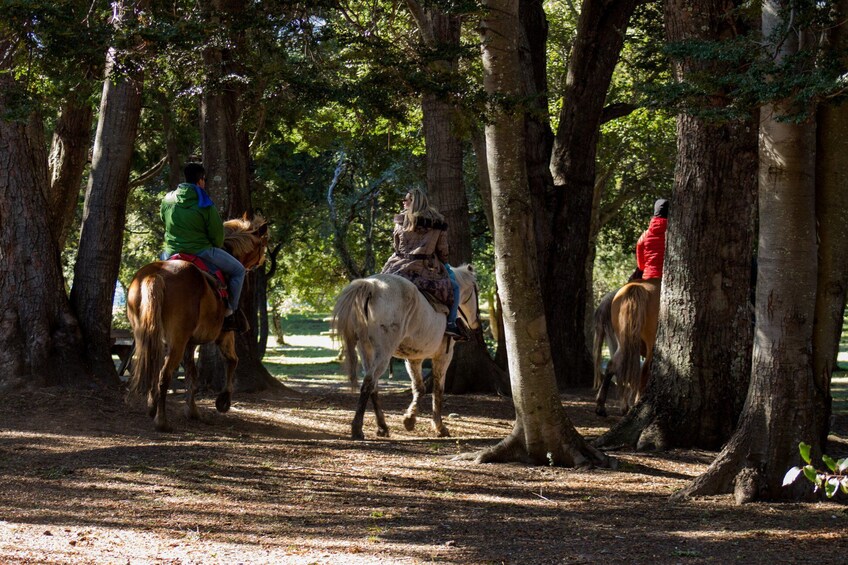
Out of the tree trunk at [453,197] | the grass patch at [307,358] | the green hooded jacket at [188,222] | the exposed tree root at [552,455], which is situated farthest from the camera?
the grass patch at [307,358]

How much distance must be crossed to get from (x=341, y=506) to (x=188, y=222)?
15.7 feet

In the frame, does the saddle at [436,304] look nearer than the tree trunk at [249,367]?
Yes

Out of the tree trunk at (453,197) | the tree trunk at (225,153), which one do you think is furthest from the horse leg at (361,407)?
the tree trunk at (453,197)

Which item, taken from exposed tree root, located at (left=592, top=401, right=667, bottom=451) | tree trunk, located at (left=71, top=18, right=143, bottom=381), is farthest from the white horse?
tree trunk, located at (left=71, top=18, right=143, bottom=381)

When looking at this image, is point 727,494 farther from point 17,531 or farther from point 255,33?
point 255,33

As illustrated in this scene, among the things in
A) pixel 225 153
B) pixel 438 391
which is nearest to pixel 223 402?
pixel 438 391

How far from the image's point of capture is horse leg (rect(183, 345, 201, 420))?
11734 mm

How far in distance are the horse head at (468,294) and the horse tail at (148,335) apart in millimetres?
3770

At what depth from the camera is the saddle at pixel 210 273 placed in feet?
36.9

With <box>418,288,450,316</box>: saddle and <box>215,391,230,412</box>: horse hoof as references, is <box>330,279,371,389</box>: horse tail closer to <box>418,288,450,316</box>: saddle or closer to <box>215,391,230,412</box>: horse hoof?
<box>418,288,450,316</box>: saddle

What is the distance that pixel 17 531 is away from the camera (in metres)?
6.53

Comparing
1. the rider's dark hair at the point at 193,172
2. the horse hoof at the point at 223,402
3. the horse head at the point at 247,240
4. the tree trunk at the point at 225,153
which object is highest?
the tree trunk at the point at 225,153

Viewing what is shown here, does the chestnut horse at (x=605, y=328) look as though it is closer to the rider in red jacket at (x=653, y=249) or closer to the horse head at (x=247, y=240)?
the rider in red jacket at (x=653, y=249)

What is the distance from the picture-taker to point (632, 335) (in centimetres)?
1295
